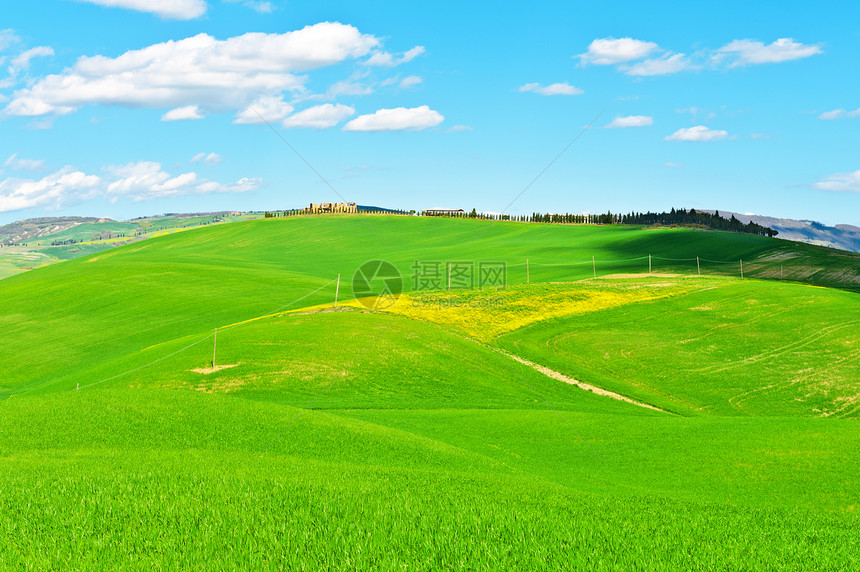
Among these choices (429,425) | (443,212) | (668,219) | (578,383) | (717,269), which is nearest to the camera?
(429,425)

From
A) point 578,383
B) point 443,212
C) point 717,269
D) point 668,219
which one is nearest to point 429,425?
point 578,383

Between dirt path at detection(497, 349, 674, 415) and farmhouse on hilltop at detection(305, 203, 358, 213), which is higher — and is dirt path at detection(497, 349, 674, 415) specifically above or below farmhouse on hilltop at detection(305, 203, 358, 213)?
below

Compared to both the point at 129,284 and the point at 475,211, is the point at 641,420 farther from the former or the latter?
the point at 475,211

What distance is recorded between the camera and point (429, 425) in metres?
23.2

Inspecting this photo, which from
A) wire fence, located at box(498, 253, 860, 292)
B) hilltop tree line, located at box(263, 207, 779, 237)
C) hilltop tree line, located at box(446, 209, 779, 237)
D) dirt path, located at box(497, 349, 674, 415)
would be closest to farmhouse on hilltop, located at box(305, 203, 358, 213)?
hilltop tree line, located at box(263, 207, 779, 237)

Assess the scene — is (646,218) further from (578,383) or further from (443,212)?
(578,383)

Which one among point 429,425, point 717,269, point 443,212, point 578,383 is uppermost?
point 443,212

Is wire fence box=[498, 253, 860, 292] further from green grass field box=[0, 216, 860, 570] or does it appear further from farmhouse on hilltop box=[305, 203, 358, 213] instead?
farmhouse on hilltop box=[305, 203, 358, 213]

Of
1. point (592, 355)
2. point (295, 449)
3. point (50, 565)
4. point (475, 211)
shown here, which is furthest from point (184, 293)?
point (475, 211)

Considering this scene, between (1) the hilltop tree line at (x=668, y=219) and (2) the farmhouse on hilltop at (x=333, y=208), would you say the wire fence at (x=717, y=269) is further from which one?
(2) the farmhouse on hilltop at (x=333, y=208)

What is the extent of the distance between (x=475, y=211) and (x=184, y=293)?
329ft

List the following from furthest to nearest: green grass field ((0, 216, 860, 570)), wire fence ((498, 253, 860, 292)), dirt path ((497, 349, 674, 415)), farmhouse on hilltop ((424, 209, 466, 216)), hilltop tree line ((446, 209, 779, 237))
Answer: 1. farmhouse on hilltop ((424, 209, 466, 216))
2. hilltop tree line ((446, 209, 779, 237))
3. wire fence ((498, 253, 860, 292))
4. dirt path ((497, 349, 674, 415))
5. green grass field ((0, 216, 860, 570))

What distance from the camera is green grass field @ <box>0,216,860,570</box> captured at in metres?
7.56

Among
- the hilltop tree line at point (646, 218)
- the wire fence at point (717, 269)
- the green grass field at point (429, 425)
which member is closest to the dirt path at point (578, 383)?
the green grass field at point (429, 425)
